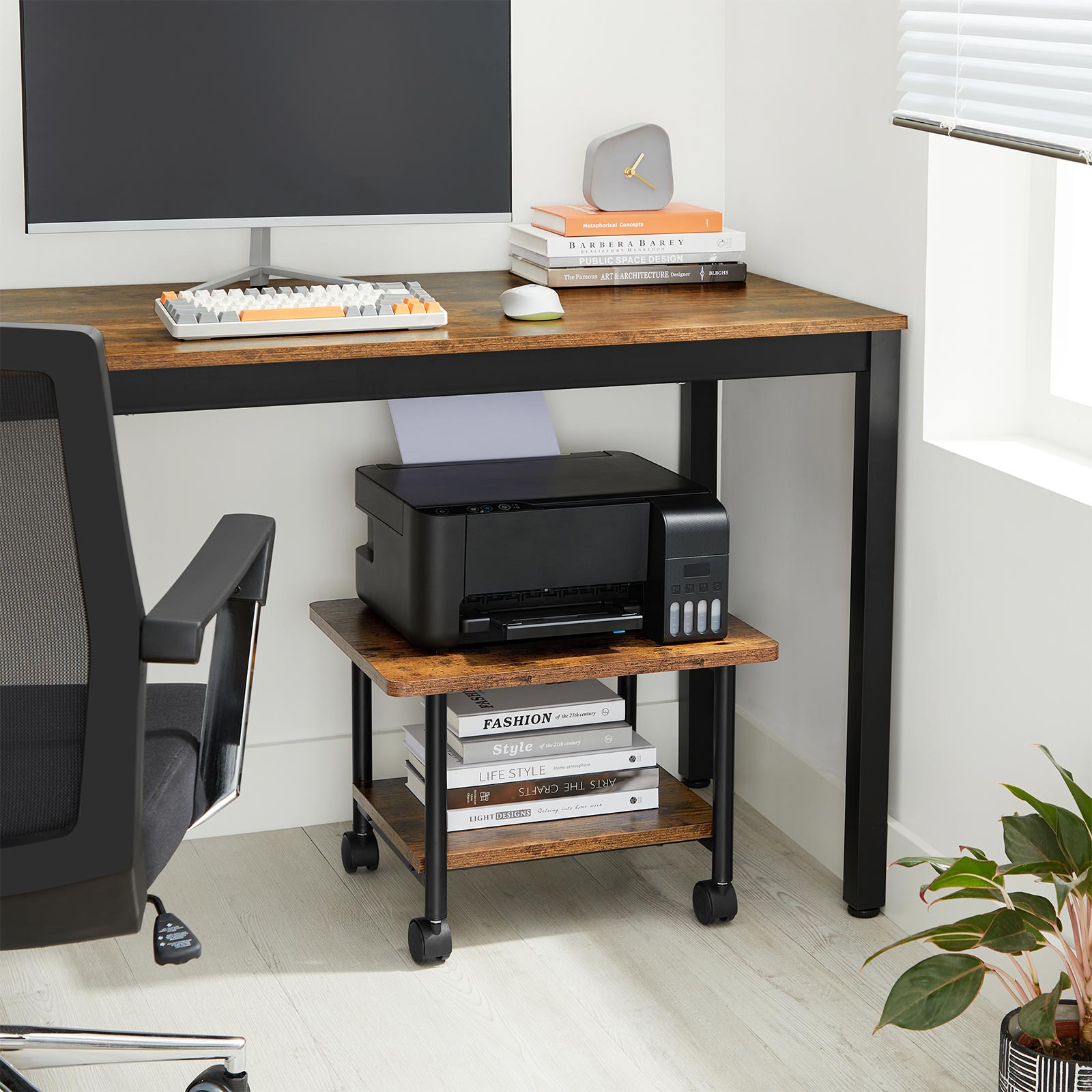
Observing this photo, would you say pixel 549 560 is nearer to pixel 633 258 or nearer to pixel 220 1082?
pixel 633 258

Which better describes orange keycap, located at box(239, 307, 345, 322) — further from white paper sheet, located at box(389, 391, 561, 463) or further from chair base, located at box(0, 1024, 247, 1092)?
chair base, located at box(0, 1024, 247, 1092)

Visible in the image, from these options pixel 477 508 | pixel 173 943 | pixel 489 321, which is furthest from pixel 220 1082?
pixel 489 321

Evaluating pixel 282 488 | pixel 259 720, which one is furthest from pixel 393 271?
pixel 259 720

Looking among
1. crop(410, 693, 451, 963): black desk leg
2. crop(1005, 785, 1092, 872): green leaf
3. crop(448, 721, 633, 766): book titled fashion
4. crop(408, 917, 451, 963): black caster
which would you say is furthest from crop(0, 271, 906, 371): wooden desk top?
crop(408, 917, 451, 963): black caster

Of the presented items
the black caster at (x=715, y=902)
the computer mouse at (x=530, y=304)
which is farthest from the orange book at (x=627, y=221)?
the black caster at (x=715, y=902)

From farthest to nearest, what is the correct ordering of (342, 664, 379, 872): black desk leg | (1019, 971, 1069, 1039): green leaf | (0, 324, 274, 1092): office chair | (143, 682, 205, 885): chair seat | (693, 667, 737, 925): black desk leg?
(342, 664, 379, 872): black desk leg
(693, 667, 737, 925): black desk leg
(1019, 971, 1069, 1039): green leaf
(143, 682, 205, 885): chair seat
(0, 324, 274, 1092): office chair

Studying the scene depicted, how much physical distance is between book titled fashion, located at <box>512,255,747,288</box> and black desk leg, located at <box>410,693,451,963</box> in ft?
2.41

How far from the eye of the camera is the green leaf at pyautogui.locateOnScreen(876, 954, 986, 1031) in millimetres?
1711

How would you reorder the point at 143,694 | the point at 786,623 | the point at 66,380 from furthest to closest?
the point at 786,623, the point at 143,694, the point at 66,380

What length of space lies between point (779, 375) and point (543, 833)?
81cm

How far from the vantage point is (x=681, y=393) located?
115 inches

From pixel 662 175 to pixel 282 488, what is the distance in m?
0.87

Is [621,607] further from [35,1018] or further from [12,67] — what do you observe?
[12,67]

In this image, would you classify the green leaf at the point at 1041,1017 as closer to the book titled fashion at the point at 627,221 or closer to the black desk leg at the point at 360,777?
the black desk leg at the point at 360,777
